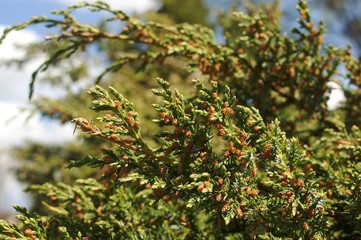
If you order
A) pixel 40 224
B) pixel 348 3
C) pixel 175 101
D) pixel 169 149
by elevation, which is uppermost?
pixel 348 3

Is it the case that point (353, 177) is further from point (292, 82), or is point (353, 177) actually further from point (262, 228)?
point (292, 82)

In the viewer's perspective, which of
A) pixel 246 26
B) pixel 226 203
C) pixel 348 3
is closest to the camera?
pixel 226 203

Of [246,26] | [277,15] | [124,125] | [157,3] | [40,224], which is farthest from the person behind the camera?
[157,3]

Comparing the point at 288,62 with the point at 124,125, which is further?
the point at 288,62

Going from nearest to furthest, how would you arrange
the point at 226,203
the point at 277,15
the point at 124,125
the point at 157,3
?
the point at 226,203
the point at 124,125
the point at 277,15
the point at 157,3

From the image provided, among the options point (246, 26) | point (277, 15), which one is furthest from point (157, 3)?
point (246, 26)

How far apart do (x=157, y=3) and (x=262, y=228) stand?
524 inches

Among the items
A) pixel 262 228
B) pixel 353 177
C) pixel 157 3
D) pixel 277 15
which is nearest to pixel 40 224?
pixel 262 228

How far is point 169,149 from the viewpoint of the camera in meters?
1.63

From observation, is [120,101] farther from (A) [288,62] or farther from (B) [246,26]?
(A) [288,62]

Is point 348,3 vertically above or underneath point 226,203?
above

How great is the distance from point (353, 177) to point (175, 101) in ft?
3.55

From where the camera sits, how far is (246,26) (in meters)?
2.56

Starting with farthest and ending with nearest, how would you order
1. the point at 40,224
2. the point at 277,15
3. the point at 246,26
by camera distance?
the point at 277,15
the point at 246,26
the point at 40,224
